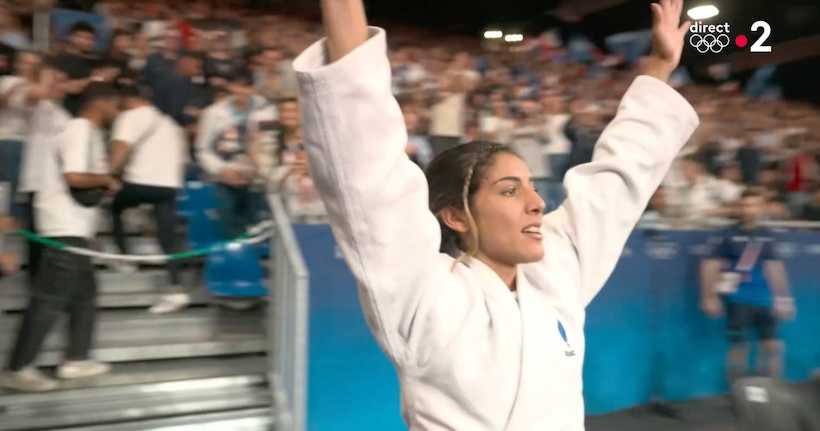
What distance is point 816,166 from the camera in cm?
704

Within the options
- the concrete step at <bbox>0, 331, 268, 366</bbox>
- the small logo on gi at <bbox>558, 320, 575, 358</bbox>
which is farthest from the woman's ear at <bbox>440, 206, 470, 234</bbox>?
the concrete step at <bbox>0, 331, 268, 366</bbox>

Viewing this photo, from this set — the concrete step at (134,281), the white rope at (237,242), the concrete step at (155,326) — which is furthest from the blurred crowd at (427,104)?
the concrete step at (155,326)

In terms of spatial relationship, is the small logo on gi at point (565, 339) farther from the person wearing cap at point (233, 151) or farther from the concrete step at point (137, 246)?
the concrete step at point (137, 246)

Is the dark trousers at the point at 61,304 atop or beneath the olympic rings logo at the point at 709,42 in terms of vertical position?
beneath

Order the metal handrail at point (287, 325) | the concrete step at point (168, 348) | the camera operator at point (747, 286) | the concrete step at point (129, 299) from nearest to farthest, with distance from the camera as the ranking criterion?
the metal handrail at point (287, 325)
the concrete step at point (168, 348)
the concrete step at point (129, 299)
the camera operator at point (747, 286)

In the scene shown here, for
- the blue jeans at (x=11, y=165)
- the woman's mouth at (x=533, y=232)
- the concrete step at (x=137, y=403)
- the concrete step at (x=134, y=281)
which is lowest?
the concrete step at (x=137, y=403)

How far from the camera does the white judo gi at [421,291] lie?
0.92m

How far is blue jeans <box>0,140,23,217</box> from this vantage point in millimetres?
3615

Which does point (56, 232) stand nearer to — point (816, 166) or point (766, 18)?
point (816, 166)

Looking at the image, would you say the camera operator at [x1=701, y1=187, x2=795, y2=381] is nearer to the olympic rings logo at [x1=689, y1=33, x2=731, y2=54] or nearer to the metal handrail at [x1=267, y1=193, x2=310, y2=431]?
the metal handrail at [x1=267, y1=193, x2=310, y2=431]

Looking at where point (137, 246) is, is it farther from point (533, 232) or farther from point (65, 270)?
point (533, 232)

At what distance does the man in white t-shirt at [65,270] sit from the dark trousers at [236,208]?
650 mm

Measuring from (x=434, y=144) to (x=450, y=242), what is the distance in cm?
344

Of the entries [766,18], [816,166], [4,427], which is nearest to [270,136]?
[4,427]
